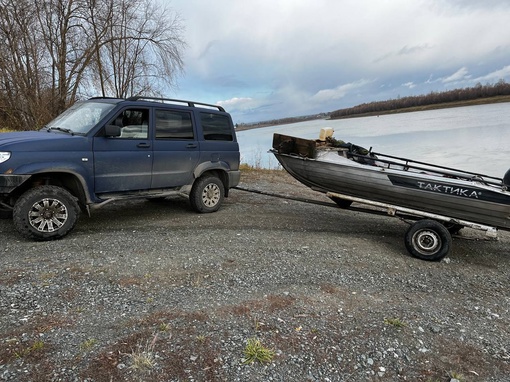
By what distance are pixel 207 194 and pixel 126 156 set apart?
187 centimetres

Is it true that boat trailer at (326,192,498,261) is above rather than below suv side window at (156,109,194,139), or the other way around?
below

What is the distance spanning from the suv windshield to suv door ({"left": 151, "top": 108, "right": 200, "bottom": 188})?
87 centimetres

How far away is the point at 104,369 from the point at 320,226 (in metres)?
5.02

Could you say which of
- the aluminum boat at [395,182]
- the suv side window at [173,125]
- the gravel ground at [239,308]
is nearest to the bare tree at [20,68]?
the suv side window at [173,125]

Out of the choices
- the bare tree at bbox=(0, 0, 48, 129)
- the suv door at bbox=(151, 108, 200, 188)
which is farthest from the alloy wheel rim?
the bare tree at bbox=(0, 0, 48, 129)

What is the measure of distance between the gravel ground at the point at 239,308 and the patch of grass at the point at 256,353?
39 millimetres

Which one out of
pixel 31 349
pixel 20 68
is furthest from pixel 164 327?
pixel 20 68

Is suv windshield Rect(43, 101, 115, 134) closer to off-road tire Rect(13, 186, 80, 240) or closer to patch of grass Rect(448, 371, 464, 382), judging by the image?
off-road tire Rect(13, 186, 80, 240)

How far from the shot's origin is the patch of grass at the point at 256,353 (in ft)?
9.05

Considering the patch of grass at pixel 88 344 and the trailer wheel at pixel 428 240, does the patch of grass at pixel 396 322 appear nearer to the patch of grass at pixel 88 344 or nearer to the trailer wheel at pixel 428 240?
the trailer wheel at pixel 428 240

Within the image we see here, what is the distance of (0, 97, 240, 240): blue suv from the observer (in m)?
4.74

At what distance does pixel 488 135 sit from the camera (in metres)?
26.6

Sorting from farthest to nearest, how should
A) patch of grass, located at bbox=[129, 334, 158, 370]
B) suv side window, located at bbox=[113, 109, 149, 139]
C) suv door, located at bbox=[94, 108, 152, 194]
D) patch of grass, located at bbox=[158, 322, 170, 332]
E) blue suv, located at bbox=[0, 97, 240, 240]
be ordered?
suv side window, located at bbox=[113, 109, 149, 139]
suv door, located at bbox=[94, 108, 152, 194]
blue suv, located at bbox=[0, 97, 240, 240]
patch of grass, located at bbox=[158, 322, 170, 332]
patch of grass, located at bbox=[129, 334, 158, 370]

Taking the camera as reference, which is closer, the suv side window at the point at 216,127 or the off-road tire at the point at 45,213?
the off-road tire at the point at 45,213
